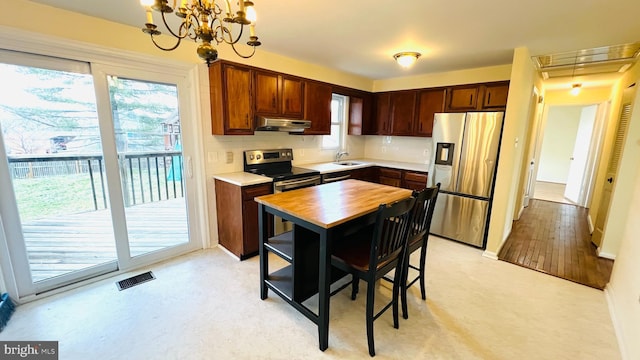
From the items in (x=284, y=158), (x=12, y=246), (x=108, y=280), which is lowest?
(x=108, y=280)

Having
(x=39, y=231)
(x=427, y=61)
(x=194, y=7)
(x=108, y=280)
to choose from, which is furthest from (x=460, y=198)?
(x=39, y=231)

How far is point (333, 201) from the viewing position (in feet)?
7.02

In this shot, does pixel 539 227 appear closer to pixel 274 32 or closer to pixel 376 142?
pixel 376 142

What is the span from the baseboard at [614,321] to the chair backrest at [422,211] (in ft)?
4.92

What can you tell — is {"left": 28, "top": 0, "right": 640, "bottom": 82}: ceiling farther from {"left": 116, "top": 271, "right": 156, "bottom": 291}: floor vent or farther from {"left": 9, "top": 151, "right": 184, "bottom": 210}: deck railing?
{"left": 116, "top": 271, "right": 156, "bottom": 291}: floor vent

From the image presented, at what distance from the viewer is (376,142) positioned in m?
5.27

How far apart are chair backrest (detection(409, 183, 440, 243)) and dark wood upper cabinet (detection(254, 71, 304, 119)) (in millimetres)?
2151

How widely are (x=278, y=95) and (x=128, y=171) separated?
1.89 metres

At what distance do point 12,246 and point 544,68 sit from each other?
6338 mm

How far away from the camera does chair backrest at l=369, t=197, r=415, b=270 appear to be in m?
1.59

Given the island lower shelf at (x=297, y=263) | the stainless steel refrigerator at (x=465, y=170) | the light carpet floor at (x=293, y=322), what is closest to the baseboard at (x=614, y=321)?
the light carpet floor at (x=293, y=322)

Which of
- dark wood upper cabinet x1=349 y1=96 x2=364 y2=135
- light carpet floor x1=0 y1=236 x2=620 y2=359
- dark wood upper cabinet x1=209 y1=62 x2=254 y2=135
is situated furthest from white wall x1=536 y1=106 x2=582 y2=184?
dark wood upper cabinet x1=209 y1=62 x2=254 y2=135

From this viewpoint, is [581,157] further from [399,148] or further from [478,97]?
[399,148]
